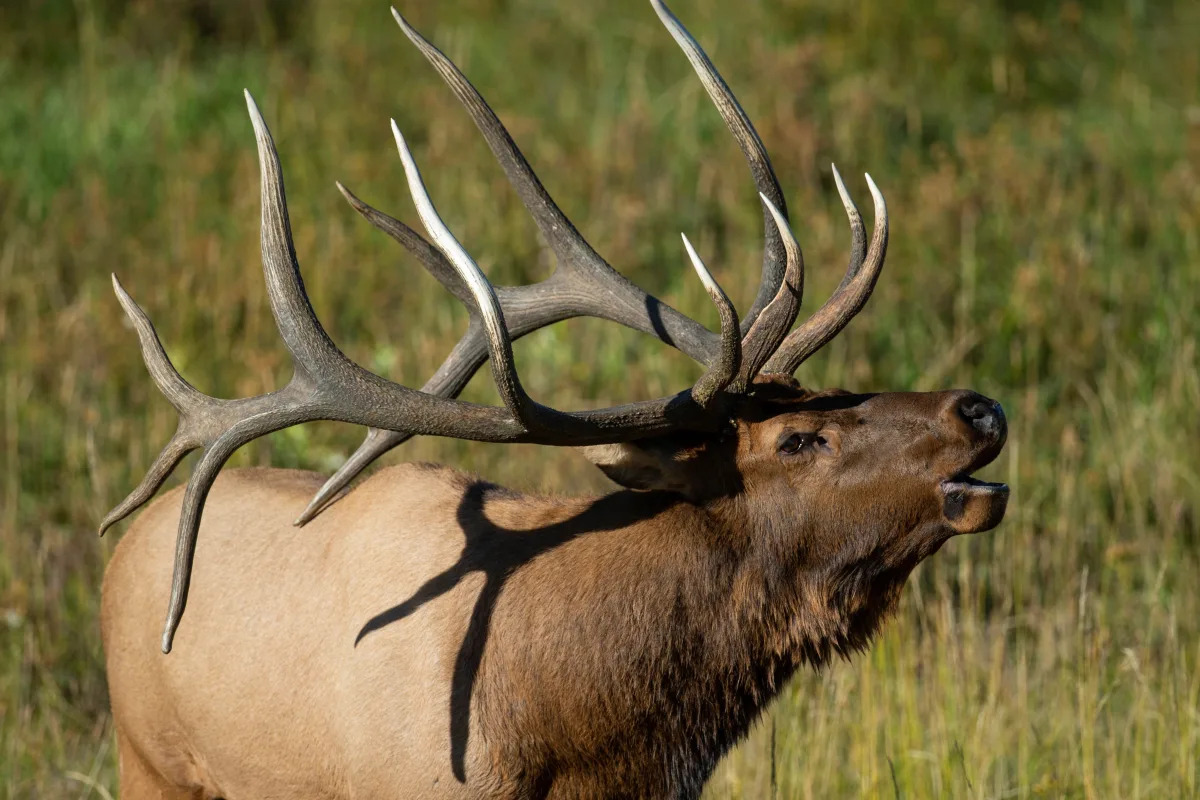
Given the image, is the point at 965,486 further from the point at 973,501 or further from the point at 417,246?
the point at 417,246

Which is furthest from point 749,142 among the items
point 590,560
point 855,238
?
point 590,560

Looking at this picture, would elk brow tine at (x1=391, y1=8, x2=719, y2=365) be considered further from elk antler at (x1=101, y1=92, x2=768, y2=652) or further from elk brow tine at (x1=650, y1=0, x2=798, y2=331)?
elk antler at (x1=101, y1=92, x2=768, y2=652)

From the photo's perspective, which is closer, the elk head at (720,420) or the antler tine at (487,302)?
the antler tine at (487,302)

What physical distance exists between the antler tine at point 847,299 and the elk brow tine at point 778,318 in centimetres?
13

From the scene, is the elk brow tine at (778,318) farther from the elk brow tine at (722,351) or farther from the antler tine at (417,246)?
the antler tine at (417,246)

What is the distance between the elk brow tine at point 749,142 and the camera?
3.62 m

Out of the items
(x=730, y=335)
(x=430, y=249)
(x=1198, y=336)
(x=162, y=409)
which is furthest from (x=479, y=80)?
(x=730, y=335)

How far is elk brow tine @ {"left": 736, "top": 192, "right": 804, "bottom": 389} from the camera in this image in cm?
340

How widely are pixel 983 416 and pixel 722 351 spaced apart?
0.63 metres

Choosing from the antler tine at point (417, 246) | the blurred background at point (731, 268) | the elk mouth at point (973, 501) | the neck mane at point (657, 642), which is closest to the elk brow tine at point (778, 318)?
the neck mane at point (657, 642)

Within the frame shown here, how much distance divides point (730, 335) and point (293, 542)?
4.33 ft

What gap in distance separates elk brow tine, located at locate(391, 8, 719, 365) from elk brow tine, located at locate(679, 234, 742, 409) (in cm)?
25

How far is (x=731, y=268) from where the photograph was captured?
7641 millimetres

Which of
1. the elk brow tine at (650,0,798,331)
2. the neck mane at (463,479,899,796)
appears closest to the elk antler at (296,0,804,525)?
the elk brow tine at (650,0,798,331)
